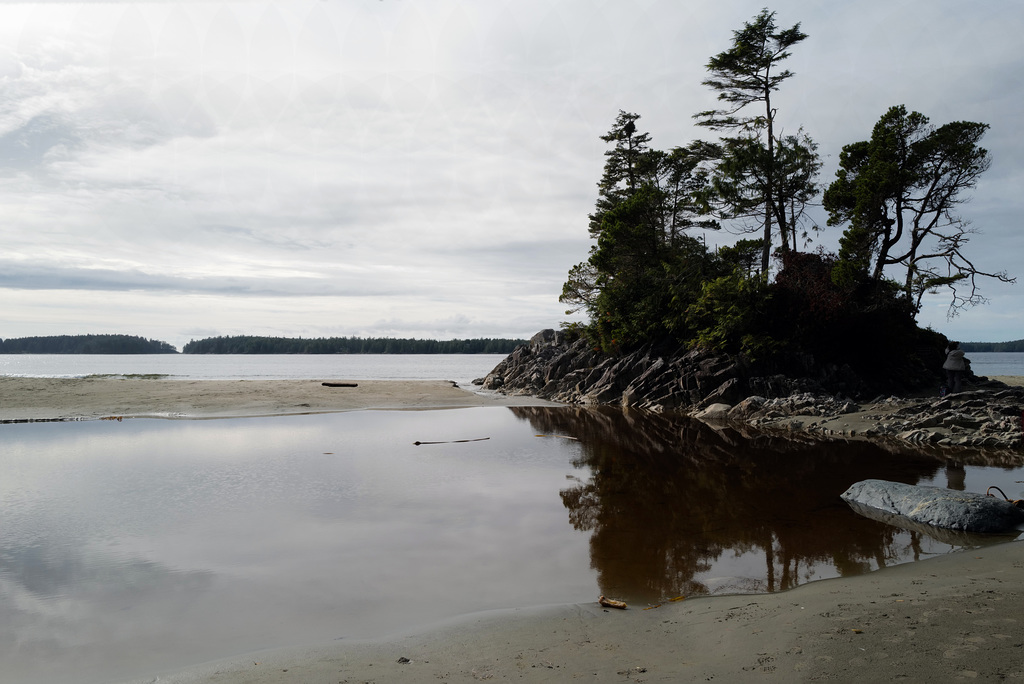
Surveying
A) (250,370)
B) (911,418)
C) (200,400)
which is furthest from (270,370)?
(911,418)

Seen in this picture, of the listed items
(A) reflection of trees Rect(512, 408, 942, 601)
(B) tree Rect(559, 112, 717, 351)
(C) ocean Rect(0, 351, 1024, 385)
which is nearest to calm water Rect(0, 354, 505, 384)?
(C) ocean Rect(0, 351, 1024, 385)

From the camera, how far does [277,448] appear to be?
45.5ft

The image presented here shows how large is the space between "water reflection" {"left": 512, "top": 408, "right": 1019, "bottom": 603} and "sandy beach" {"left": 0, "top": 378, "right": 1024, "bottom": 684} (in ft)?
1.66

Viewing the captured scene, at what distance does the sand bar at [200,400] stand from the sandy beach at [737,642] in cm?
1853

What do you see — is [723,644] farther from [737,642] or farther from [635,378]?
[635,378]

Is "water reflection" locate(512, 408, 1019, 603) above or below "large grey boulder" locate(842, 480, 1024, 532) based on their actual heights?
below

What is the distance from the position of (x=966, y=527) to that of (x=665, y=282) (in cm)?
2416

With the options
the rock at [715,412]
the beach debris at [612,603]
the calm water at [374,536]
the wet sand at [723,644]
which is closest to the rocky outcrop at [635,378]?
the rock at [715,412]

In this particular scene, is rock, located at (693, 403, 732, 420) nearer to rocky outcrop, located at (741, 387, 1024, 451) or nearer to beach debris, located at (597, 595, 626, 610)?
rocky outcrop, located at (741, 387, 1024, 451)

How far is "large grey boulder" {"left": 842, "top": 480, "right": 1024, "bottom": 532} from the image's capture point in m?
6.97

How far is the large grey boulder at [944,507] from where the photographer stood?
697 centimetres

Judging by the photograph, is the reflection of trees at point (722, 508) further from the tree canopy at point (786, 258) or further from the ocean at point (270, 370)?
the ocean at point (270, 370)

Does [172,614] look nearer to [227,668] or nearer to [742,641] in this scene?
[227,668]

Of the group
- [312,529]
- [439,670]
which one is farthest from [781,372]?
[439,670]
